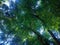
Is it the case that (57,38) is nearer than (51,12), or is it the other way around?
(51,12)

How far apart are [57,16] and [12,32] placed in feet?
5.70

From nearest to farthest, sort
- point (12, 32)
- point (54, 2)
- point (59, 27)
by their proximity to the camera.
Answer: point (54, 2) → point (59, 27) → point (12, 32)

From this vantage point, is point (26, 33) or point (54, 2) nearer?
point (54, 2)

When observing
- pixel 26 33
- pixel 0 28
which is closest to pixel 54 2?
pixel 26 33

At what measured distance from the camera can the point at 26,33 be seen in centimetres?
734

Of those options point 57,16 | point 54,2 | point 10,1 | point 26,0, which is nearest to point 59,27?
point 57,16

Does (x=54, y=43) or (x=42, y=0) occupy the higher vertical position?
(x=42, y=0)

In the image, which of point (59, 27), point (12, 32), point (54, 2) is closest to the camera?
point (54, 2)

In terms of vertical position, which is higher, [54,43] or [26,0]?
[26,0]

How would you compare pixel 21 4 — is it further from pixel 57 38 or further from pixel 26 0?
pixel 57 38

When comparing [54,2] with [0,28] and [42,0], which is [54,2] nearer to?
[42,0]

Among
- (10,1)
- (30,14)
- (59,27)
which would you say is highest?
(10,1)

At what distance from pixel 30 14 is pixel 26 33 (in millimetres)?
741

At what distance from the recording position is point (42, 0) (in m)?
6.79
